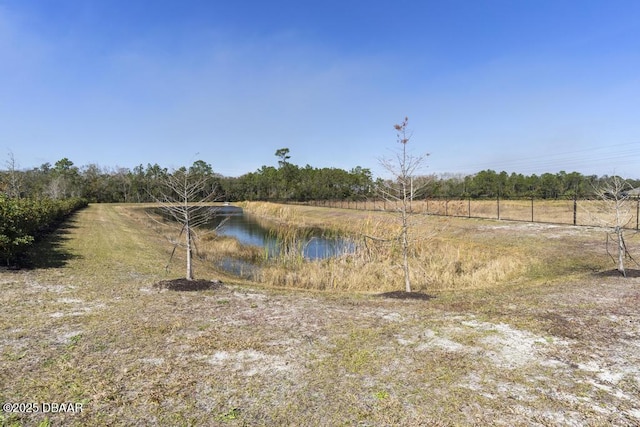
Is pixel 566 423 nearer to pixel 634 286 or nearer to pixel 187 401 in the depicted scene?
pixel 187 401

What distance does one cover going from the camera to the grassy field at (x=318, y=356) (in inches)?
119

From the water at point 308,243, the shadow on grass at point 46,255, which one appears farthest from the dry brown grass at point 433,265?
the shadow on grass at point 46,255

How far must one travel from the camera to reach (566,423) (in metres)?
2.84

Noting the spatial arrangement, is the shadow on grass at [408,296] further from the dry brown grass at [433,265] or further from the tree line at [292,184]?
the tree line at [292,184]

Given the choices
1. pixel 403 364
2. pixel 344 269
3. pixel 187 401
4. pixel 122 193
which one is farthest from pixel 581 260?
pixel 122 193

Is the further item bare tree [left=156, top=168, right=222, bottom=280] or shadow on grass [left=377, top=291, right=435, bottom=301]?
bare tree [left=156, top=168, right=222, bottom=280]

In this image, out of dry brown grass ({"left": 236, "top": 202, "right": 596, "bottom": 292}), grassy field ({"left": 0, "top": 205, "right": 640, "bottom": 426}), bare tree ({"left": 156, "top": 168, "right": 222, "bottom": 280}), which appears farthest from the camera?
dry brown grass ({"left": 236, "top": 202, "right": 596, "bottom": 292})

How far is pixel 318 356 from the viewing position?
413cm

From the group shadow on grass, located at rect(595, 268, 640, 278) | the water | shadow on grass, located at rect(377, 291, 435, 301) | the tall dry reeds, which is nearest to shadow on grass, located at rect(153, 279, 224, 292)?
the tall dry reeds

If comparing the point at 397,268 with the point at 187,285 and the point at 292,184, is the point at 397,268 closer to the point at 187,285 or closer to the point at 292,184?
the point at 187,285

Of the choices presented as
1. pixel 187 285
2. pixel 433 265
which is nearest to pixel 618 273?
pixel 433 265

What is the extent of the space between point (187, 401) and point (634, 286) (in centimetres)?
828

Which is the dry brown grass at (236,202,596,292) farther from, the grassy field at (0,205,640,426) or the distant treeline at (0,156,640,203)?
the distant treeline at (0,156,640,203)

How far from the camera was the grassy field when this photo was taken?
3.02 m
